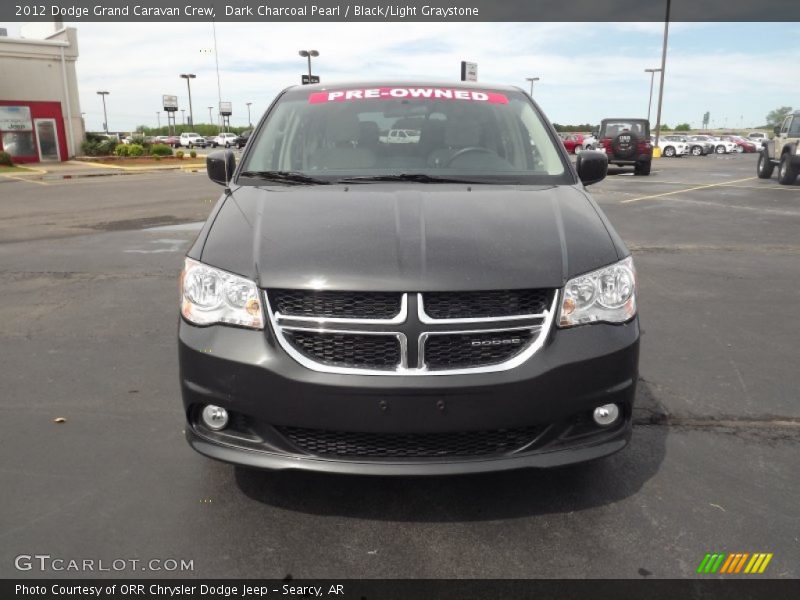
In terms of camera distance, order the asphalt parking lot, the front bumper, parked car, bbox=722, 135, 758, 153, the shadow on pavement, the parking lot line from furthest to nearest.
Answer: parked car, bbox=722, 135, 758, 153 → the parking lot line → the shadow on pavement → the asphalt parking lot → the front bumper

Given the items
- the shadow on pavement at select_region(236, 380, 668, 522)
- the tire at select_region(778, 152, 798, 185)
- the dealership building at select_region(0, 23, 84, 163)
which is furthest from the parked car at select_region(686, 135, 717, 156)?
the shadow on pavement at select_region(236, 380, 668, 522)

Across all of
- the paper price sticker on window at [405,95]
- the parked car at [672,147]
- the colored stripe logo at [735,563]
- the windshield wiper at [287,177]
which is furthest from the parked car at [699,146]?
the colored stripe logo at [735,563]

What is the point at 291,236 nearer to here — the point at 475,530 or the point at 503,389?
the point at 503,389

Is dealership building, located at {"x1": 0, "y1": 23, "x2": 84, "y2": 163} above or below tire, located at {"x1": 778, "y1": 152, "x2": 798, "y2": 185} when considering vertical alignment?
above

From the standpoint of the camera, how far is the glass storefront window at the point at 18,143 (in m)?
32.9

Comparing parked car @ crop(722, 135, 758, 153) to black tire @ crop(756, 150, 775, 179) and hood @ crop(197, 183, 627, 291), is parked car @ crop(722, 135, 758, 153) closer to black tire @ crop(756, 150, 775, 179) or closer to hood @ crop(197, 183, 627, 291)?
black tire @ crop(756, 150, 775, 179)

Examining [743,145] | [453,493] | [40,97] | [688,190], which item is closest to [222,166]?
[453,493]

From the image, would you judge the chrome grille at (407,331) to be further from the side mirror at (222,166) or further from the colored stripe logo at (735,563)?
the side mirror at (222,166)

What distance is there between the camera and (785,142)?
2014cm

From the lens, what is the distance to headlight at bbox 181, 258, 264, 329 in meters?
2.60

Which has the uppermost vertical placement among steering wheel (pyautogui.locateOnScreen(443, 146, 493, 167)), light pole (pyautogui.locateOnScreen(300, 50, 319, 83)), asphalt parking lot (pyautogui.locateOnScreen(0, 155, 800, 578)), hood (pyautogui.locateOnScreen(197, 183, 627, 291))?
light pole (pyautogui.locateOnScreen(300, 50, 319, 83))

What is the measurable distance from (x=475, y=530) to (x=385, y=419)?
2.16 feet

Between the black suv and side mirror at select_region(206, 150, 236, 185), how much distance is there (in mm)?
22813

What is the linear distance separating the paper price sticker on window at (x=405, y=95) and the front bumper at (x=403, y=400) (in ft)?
6.88
